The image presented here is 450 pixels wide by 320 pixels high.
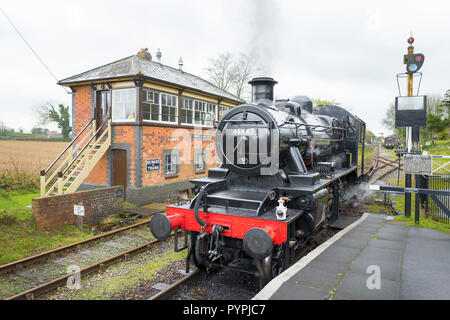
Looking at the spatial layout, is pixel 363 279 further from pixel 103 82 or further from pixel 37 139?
pixel 37 139

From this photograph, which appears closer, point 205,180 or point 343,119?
point 205,180

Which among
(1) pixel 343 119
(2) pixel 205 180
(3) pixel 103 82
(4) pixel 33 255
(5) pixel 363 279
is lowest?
(4) pixel 33 255

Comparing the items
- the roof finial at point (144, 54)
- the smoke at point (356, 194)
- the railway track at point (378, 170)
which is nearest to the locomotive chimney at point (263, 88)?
the smoke at point (356, 194)

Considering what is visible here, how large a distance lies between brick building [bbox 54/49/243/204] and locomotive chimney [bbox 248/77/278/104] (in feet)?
19.0

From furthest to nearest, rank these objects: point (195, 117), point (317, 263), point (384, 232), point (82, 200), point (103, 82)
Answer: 1. point (195, 117)
2. point (103, 82)
3. point (82, 200)
4. point (384, 232)
5. point (317, 263)

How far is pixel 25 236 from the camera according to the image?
23.3ft

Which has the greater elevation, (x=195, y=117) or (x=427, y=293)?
(x=195, y=117)

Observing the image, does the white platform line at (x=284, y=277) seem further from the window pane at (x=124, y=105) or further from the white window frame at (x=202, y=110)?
the white window frame at (x=202, y=110)

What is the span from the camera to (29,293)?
4.45m

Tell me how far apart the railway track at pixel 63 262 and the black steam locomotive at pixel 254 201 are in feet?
5.91

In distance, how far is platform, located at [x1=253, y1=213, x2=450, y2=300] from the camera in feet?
11.4

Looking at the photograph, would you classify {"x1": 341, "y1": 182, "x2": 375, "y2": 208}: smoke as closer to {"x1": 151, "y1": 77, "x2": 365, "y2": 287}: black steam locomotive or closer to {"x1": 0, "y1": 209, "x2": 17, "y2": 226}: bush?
{"x1": 151, "y1": 77, "x2": 365, "y2": 287}: black steam locomotive

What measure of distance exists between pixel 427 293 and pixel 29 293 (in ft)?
17.5

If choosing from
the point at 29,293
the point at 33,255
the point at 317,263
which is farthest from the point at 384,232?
the point at 33,255
